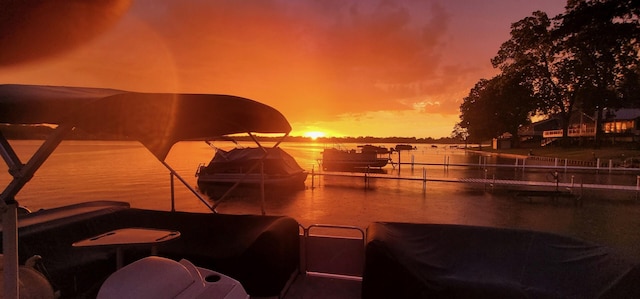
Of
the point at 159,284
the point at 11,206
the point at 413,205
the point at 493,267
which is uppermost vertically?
the point at 11,206

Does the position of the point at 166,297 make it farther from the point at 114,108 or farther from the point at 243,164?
the point at 243,164

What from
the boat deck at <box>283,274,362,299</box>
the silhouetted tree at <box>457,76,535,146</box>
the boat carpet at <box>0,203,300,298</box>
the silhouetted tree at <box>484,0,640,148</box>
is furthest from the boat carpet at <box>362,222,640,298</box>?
the silhouetted tree at <box>457,76,535,146</box>

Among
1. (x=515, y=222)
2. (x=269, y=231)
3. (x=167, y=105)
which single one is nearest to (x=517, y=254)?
(x=269, y=231)

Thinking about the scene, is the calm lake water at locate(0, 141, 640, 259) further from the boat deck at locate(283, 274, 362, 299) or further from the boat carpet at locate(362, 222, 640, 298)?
the boat deck at locate(283, 274, 362, 299)

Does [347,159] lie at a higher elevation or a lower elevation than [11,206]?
lower

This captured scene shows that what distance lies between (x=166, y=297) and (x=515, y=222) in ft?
40.1

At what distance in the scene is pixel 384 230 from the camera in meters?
4.24

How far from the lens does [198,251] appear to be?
4.50m

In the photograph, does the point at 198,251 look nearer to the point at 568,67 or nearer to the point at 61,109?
the point at 61,109

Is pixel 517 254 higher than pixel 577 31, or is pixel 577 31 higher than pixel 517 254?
pixel 577 31

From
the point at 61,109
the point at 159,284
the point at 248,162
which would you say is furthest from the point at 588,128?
the point at 61,109

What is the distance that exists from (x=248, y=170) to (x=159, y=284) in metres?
19.6

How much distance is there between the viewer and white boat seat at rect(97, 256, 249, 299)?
7.04 feet

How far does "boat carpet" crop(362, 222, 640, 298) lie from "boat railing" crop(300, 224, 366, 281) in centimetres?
86
